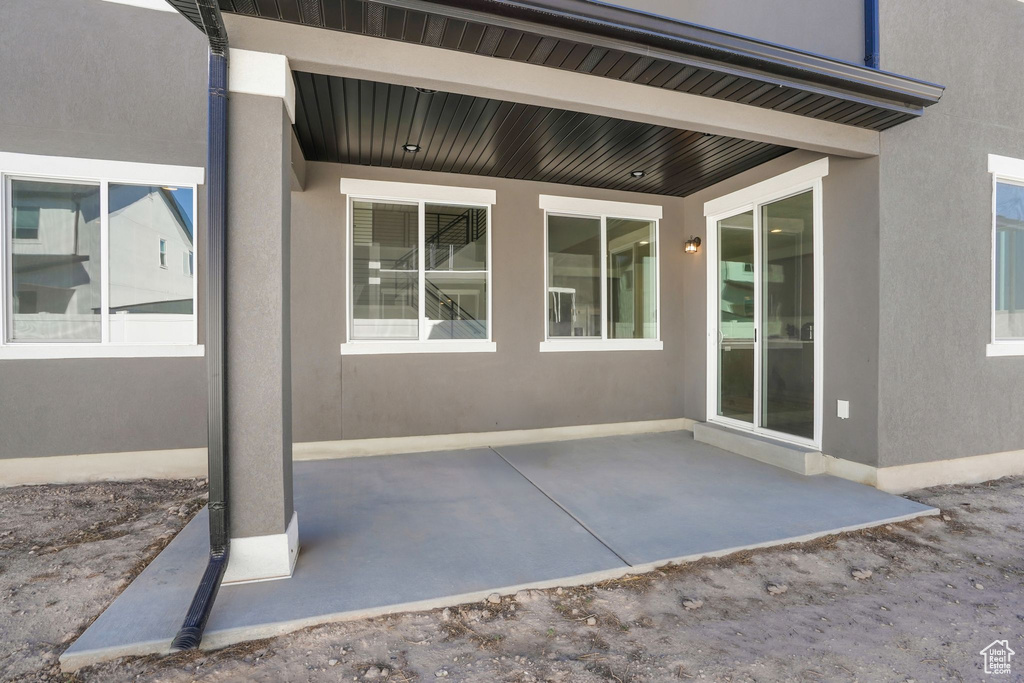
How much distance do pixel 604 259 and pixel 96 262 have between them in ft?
16.8

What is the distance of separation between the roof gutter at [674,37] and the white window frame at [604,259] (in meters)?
2.79

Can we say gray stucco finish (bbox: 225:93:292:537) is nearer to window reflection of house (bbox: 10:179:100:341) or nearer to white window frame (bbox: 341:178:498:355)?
white window frame (bbox: 341:178:498:355)

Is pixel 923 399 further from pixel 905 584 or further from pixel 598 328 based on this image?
pixel 598 328

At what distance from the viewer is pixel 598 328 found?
5973mm

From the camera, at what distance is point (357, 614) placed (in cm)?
227

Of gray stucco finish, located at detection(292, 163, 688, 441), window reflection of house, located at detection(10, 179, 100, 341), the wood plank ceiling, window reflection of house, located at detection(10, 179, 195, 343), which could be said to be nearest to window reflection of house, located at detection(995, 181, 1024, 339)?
the wood plank ceiling

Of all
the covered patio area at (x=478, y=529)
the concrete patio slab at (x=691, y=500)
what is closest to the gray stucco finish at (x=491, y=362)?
the covered patio area at (x=478, y=529)

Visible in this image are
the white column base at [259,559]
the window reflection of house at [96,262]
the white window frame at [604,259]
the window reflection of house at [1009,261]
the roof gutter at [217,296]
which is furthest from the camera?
the white window frame at [604,259]

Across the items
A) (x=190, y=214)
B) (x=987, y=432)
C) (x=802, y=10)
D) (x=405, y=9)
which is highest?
(x=802, y=10)

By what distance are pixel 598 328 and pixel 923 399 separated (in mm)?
3123

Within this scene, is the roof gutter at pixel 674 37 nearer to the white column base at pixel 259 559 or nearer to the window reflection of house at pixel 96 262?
the white column base at pixel 259 559

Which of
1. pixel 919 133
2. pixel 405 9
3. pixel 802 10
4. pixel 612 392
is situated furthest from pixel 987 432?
pixel 405 9

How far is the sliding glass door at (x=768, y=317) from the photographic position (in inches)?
184

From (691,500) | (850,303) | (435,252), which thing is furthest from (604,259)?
(691,500)
